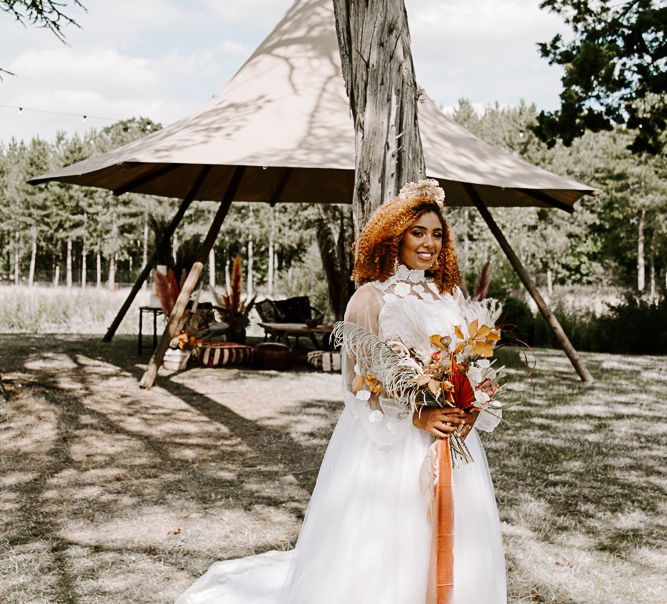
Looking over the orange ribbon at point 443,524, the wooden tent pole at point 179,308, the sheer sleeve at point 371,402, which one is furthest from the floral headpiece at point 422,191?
the wooden tent pole at point 179,308

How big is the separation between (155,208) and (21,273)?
2897cm

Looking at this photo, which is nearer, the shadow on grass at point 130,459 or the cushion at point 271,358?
the shadow on grass at point 130,459

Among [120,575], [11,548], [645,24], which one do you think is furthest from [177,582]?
[645,24]

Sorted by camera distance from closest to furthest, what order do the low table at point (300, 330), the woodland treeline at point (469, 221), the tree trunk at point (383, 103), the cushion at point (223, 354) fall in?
1. the tree trunk at point (383, 103)
2. the cushion at point (223, 354)
3. the low table at point (300, 330)
4. the woodland treeline at point (469, 221)

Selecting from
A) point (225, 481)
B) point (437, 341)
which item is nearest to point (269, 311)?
point (225, 481)

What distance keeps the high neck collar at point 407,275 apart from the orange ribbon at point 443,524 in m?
0.69

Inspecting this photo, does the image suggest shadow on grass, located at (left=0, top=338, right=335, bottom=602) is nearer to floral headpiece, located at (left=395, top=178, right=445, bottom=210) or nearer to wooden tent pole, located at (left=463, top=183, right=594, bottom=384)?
floral headpiece, located at (left=395, top=178, right=445, bottom=210)

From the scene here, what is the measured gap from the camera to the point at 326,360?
1080 centimetres

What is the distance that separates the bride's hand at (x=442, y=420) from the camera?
8.38 feet

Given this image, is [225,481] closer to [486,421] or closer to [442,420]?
[486,421]

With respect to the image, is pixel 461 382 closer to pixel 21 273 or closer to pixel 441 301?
pixel 441 301

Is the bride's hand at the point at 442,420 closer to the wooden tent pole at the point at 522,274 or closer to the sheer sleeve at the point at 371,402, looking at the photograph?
the sheer sleeve at the point at 371,402

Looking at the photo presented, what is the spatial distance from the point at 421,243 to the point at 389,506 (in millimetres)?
1046

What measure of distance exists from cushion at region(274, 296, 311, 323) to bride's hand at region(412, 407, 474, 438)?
10687mm
